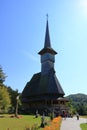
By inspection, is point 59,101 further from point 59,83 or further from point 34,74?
point 34,74

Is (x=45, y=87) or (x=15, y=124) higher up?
(x=45, y=87)

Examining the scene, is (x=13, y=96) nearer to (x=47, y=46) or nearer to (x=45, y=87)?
(x=45, y=87)

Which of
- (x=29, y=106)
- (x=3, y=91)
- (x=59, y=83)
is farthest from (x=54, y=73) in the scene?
(x=3, y=91)

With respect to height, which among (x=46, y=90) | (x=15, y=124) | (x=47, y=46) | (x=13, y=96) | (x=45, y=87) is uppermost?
(x=47, y=46)

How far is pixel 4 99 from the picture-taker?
47.0 meters

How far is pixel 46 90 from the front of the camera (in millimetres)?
59531

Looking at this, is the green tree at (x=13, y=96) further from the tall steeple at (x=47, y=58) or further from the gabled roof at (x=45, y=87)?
the tall steeple at (x=47, y=58)

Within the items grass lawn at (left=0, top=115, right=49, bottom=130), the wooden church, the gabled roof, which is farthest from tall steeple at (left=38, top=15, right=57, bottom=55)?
grass lawn at (left=0, top=115, right=49, bottom=130)

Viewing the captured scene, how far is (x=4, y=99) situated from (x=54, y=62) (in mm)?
24472

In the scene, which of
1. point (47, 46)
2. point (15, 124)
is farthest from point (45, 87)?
point (15, 124)

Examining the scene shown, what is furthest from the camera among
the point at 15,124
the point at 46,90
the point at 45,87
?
the point at 45,87

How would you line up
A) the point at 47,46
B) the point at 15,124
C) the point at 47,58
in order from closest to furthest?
the point at 15,124, the point at 47,58, the point at 47,46

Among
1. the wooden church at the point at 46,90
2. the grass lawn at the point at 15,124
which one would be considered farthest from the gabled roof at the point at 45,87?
the grass lawn at the point at 15,124

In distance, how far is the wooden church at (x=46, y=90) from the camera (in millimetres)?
57625
